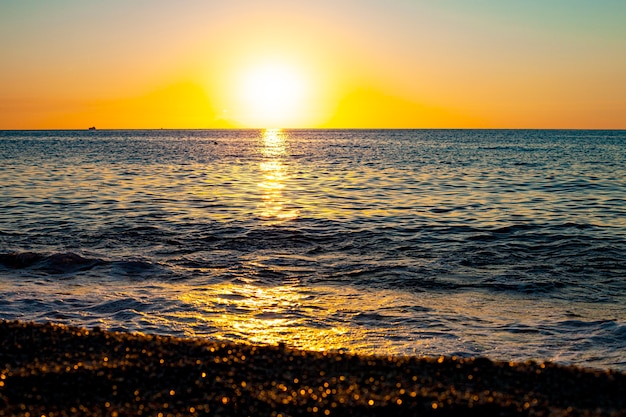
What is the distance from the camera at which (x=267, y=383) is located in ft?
19.3

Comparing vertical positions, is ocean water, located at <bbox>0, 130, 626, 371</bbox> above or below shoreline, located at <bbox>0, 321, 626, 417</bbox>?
below

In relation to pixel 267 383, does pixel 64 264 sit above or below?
below

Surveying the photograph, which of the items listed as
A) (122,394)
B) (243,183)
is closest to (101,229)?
(122,394)

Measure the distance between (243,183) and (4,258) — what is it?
2416 centimetres

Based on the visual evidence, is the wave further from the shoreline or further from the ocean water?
the shoreline

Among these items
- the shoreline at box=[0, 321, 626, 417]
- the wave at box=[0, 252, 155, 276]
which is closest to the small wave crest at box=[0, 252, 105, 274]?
the wave at box=[0, 252, 155, 276]

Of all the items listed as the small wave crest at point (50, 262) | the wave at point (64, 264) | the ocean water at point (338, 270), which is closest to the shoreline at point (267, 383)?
the ocean water at point (338, 270)

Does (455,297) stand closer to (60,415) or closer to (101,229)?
(60,415)

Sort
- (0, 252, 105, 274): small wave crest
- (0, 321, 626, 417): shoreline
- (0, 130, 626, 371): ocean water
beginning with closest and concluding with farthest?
(0, 321, 626, 417): shoreline
(0, 130, 626, 371): ocean water
(0, 252, 105, 274): small wave crest

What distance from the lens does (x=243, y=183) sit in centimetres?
3906

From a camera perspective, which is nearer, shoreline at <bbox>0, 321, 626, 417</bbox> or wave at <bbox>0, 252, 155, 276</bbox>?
shoreline at <bbox>0, 321, 626, 417</bbox>

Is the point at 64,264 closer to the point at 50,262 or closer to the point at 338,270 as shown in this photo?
the point at 50,262

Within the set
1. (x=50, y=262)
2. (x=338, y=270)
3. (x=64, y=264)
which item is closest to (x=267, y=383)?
(x=338, y=270)

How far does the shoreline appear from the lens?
209 inches
